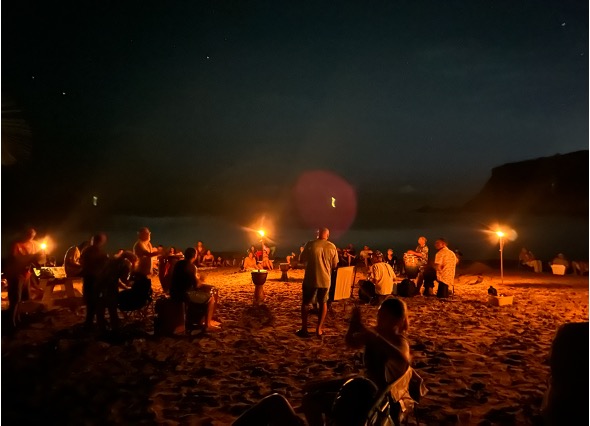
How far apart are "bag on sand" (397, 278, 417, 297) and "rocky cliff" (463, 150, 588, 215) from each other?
8183 centimetres

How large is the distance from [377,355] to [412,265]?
9.12 metres

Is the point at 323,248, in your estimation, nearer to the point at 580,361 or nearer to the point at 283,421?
the point at 283,421

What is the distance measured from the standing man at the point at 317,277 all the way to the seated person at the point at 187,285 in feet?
5.27

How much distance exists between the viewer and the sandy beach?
4094mm

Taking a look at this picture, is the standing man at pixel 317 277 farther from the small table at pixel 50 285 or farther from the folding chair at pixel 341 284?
the small table at pixel 50 285

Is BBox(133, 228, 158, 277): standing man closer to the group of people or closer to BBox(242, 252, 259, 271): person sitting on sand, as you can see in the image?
the group of people

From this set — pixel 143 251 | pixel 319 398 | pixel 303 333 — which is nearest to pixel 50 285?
pixel 143 251

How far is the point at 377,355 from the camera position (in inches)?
119

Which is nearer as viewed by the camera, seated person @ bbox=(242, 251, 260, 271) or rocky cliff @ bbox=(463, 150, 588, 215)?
seated person @ bbox=(242, 251, 260, 271)

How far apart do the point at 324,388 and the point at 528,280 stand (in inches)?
535

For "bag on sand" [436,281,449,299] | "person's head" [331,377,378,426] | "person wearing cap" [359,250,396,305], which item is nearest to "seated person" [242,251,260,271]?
"person wearing cap" [359,250,396,305]

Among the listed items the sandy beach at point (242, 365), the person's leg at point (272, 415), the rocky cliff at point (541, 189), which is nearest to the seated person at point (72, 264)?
the sandy beach at point (242, 365)

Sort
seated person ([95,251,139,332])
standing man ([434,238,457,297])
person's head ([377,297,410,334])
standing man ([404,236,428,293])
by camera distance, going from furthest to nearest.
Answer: standing man ([404,236,428,293]) → standing man ([434,238,457,297]) → seated person ([95,251,139,332]) → person's head ([377,297,410,334])

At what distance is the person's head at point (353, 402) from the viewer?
98.8 inches
